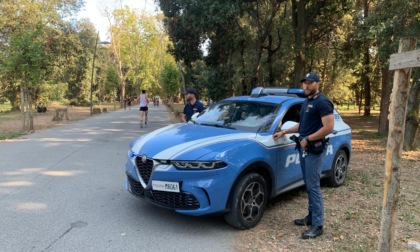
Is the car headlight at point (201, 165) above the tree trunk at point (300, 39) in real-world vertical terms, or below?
below

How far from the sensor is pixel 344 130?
6.49 m

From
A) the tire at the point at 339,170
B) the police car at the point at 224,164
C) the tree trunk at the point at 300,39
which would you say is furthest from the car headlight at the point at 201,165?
the tree trunk at the point at 300,39

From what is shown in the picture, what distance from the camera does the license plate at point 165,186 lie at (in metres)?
4.12

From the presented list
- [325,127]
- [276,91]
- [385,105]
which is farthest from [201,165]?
[385,105]

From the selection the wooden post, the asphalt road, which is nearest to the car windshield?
the asphalt road

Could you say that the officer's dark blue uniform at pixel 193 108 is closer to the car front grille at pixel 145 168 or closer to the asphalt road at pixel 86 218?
the asphalt road at pixel 86 218

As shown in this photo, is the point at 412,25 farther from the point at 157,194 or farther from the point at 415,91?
the point at 157,194

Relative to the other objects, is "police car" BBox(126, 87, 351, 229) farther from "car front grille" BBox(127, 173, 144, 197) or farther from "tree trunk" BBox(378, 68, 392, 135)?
"tree trunk" BBox(378, 68, 392, 135)

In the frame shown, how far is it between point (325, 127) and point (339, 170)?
2764mm

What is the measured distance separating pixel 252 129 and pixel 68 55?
1266 inches

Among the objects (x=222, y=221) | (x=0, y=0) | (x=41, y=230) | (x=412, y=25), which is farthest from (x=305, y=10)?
(x=0, y=0)

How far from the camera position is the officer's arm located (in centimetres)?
412

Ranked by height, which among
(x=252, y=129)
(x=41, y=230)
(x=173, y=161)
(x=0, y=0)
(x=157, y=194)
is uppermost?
(x=0, y=0)

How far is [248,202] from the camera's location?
14.6 ft
